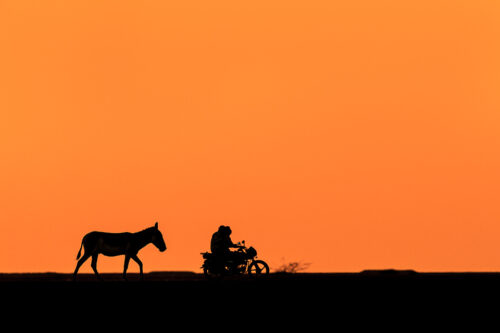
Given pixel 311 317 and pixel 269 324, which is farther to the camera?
pixel 311 317

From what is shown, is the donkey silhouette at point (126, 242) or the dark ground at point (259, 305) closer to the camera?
the dark ground at point (259, 305)

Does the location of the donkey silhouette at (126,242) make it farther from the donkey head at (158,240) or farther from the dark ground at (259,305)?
the dark ground at (259,305)

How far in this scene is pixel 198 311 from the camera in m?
18.6

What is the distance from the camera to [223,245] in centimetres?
3347

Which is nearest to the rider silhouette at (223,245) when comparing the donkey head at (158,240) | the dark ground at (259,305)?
the donkey head at (158,240)

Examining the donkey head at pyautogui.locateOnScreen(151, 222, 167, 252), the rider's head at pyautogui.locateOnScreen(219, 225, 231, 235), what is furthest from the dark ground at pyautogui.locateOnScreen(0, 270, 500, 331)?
the donkey head at pyautogui.locateOnScreen(151, 222, 167, 252)

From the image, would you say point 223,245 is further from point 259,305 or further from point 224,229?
point 259,305

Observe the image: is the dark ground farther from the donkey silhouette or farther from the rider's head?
the donkey silhouette

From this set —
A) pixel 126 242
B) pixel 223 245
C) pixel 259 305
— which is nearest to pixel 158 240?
pixel 126 242

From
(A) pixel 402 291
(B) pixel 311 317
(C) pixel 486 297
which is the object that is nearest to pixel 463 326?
(B) pixel 311 317

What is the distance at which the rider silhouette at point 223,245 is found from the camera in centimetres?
3331

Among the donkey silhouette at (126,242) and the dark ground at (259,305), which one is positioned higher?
the donkey silhouette at (126,242)

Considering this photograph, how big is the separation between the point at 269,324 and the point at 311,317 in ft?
4.87

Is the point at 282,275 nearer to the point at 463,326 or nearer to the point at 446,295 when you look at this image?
the point at 446,295
